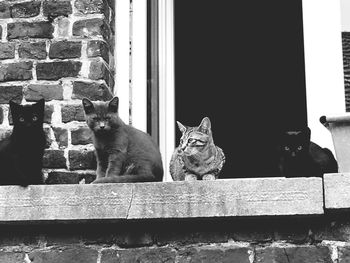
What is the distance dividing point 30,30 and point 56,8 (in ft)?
0.67

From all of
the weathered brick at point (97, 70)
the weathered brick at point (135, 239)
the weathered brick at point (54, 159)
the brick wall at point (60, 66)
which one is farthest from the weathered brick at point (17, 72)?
the weathered brick at point (135, 239)

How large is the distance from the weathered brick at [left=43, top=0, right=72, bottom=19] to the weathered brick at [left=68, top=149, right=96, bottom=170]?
841 millimetres

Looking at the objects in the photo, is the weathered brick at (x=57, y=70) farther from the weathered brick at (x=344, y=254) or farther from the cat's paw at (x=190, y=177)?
the weathered brick at (x=344, y=254)

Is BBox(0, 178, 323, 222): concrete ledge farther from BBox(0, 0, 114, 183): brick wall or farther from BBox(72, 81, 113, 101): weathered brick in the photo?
BBox(72, 81, 113, 101): weathered brick

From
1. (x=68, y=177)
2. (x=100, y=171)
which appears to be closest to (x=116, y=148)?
(x=100, y=171)

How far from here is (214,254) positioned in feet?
14.3

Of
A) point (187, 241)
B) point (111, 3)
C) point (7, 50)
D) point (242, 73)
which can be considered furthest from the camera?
point (242, 73)

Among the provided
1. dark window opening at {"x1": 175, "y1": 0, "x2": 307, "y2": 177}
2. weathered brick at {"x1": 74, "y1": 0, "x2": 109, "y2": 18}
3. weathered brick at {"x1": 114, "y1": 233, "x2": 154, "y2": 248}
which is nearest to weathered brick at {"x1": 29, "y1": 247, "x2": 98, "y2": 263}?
weathered brick at {"x1": 114, "y1": 233, "x2": 154, "y2": 248}

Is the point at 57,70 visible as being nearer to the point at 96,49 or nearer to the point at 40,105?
the point at 96,49

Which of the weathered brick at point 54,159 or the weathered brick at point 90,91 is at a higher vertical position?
the weathered brick at point 90,91

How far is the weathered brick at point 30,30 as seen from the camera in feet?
16.7

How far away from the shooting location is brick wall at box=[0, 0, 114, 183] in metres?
4.92

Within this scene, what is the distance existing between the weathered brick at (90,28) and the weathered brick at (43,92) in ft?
1.14

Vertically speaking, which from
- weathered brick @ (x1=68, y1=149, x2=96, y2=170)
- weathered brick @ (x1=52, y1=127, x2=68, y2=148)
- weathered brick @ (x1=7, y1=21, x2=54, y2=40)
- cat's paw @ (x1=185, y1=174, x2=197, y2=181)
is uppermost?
weathered brick @ (x1=7, y1=21, x2=54, y2=40)
